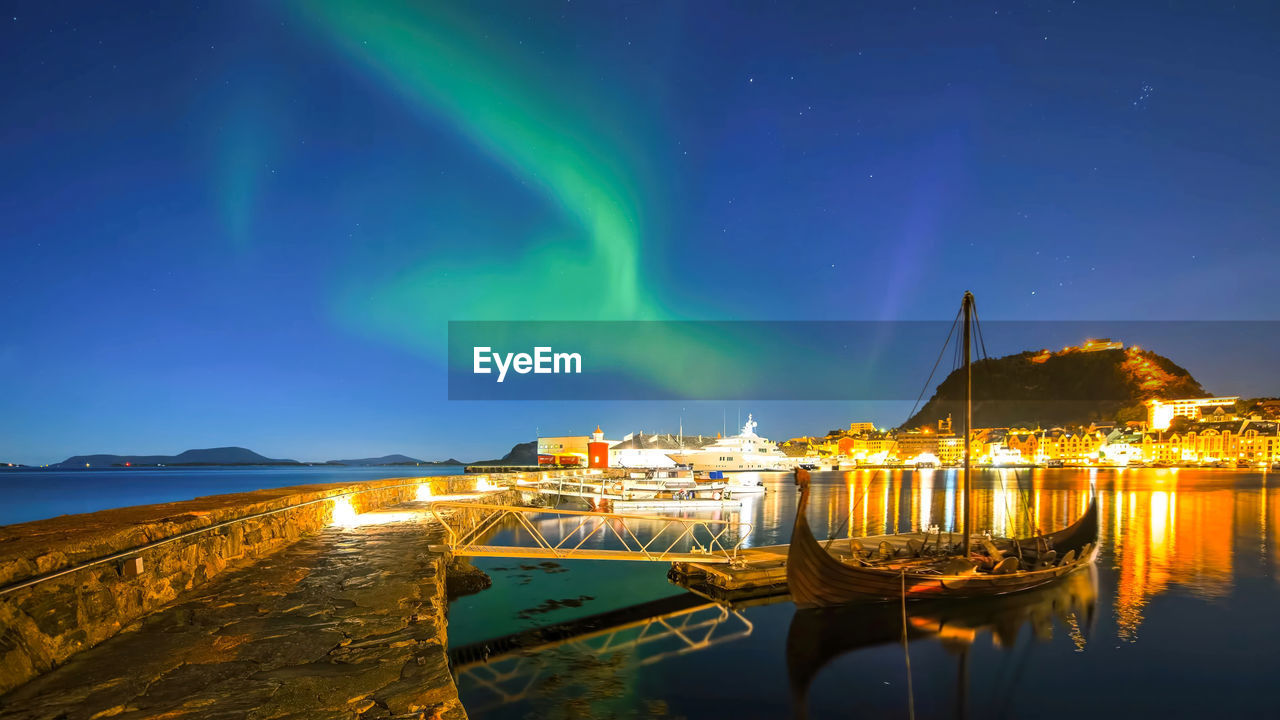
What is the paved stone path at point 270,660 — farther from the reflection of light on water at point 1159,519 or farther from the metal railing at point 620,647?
the reflection of light on water at point 1159,519

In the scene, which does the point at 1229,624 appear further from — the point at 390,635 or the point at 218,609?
the point at 218,609

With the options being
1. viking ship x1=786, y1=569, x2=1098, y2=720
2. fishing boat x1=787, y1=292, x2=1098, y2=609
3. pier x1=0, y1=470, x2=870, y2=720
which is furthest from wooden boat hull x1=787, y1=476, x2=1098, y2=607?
pier x1=0, y1=470, x2=870, y2=720

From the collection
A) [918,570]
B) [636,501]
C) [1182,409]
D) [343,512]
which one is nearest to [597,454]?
[636,501]

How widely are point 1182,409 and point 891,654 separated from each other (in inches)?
8917

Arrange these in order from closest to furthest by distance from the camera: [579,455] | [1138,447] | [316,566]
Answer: [316,566]
[579,455]
[1138,447]

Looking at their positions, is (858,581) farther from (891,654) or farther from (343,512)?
(343,512)

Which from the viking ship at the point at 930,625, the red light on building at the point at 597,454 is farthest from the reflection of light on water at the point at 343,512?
the red light on building at the point at 597,454

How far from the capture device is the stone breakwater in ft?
15.9

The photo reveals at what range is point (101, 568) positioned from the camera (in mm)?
5941

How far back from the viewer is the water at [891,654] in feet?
35.9

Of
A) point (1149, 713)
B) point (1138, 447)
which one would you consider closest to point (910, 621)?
point (1149, 713)

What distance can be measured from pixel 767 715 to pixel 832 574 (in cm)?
473

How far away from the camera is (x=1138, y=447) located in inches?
5886

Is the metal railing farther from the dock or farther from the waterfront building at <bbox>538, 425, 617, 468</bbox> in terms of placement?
the waterfront building at <bbox>538, 425, 617, 468</bbox>
